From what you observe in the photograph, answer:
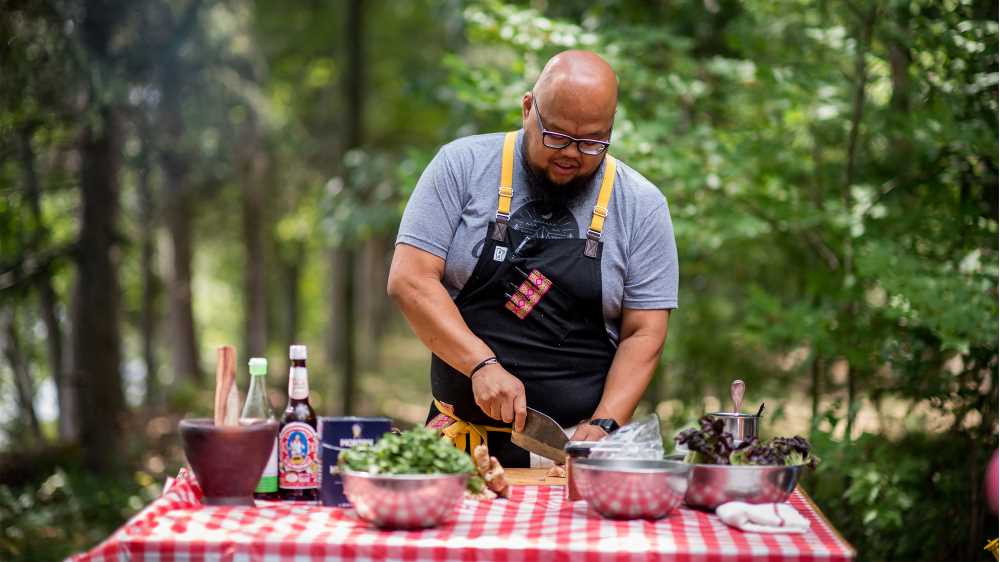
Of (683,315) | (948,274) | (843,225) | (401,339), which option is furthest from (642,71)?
(401,339)

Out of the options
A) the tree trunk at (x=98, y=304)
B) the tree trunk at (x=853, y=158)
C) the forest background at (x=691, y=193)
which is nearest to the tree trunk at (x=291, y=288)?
the forest background at (x=691, y=193)

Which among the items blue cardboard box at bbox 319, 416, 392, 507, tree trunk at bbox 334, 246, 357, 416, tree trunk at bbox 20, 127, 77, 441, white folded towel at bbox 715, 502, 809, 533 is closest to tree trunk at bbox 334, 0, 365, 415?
tree trunk at bbox 334, 246, 357, 416

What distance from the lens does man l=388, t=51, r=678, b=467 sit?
10.3 feet

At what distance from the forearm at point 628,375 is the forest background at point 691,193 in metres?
2.16

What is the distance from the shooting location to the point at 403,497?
220 cm

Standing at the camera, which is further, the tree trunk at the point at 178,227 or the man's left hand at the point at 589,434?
the tree trunk at the point at 178,227

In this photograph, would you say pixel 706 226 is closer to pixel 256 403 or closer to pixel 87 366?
pixel 256 403

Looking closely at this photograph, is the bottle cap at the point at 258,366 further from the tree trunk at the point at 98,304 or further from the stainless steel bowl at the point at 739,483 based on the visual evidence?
the tree trunk at the point at 98,304

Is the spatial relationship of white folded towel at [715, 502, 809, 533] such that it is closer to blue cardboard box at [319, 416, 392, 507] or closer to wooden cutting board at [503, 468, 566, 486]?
wooden cutting board at [503, 468, 566, 486]

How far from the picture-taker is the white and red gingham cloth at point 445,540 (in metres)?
2.10

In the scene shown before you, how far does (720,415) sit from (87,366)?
9.19 meters

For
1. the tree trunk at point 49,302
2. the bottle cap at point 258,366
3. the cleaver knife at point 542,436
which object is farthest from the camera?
the tree trunk at point 49,302

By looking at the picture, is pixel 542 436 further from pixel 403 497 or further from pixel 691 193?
pixel 691 193

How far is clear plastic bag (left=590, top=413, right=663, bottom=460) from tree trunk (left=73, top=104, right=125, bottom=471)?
8630mm
